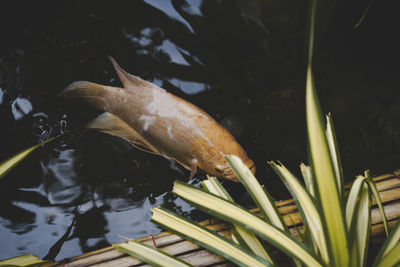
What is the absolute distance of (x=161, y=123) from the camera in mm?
1825

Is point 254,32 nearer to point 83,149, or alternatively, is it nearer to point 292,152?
point 292,152

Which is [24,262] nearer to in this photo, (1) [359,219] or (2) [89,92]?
(2) [89,92]

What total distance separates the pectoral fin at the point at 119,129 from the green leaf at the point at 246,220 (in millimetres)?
656

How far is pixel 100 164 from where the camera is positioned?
2.02 metres

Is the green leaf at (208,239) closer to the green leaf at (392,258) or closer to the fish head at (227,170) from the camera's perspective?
the green leaf at (392,258)

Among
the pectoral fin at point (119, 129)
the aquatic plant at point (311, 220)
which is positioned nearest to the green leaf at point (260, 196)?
the aquatic plant at point (311, 220)

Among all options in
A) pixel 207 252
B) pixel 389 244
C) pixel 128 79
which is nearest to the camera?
pixel 389 244

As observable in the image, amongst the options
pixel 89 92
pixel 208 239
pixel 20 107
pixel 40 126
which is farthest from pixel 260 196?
pixel 20 107

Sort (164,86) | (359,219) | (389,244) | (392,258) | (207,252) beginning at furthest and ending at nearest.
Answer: (164,86) < (207,252) < (359,219) < (389,244) < (392,258)

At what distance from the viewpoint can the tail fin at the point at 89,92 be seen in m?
1.89

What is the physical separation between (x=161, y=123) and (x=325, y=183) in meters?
1.09

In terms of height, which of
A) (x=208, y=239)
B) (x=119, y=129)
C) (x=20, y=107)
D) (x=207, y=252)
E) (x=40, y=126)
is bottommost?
(x=207, y=252)

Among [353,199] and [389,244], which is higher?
[353,199]

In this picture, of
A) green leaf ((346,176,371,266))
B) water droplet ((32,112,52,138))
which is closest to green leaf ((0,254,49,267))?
water droplet ((32,112,52,138))
